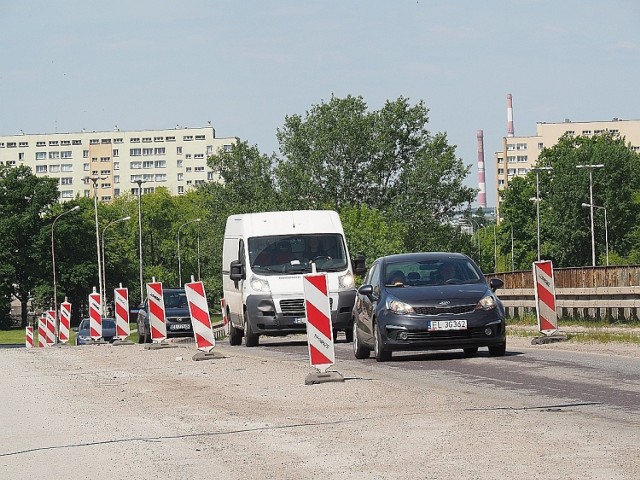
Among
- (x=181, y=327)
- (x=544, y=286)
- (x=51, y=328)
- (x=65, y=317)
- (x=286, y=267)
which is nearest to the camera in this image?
(x=544, y=286)

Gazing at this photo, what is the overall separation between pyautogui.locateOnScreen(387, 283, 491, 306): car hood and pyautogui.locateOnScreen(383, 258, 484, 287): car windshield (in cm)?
29

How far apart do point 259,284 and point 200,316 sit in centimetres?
374

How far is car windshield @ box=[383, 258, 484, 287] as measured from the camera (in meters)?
19.9

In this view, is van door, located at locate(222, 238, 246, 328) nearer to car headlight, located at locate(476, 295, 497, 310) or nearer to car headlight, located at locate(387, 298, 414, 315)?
car headlight, located at locate(387, 298, 414, 315)

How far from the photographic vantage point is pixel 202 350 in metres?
23.9

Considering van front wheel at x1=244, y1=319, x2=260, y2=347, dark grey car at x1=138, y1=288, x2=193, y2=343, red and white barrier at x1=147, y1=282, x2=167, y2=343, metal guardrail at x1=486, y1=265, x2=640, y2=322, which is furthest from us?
dark grey car at x1=138, y1=288, x2=193, y2=343

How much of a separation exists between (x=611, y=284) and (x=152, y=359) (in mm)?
12260

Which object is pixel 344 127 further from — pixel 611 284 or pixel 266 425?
pixel 266 425

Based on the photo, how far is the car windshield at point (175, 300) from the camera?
4078cm

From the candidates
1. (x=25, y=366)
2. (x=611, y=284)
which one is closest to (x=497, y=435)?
(x=25, y=366)

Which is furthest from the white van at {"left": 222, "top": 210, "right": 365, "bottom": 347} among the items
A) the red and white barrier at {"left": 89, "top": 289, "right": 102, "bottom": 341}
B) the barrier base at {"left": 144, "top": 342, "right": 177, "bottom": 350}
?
the red and white barrier at {"left": 89, "top": 289, "right": 102, "bottom": 341}

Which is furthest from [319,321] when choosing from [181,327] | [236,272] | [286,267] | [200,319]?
[181,327]

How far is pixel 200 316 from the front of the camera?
23406 mm

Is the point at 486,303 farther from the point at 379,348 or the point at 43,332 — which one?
the point at 43,332
